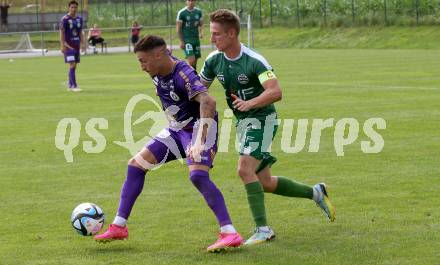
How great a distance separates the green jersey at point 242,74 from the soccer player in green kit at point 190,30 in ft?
55.1

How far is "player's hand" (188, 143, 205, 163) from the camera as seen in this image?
7637 mm

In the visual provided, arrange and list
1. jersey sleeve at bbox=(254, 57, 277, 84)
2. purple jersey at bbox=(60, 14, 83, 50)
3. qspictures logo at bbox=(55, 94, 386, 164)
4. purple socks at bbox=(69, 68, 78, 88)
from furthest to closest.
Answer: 1. purple jersey at bbox=(60, 14, 83, 50)
2. purple socks at bbox=(69, 68, 78, 88)
3. qspictures logo at bbox=(55, 94, 386, 164)
4. jersey sleeve at bbox=(254, 57, 277, 84)

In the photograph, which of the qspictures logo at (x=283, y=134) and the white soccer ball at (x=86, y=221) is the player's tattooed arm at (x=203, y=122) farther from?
the qspictures logo at (x=283, y=134)

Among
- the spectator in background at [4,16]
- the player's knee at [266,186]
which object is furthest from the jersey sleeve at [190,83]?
the spectator in background at [4,16]

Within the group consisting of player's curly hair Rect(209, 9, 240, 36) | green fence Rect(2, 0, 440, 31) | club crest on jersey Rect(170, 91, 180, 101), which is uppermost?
player's curly hair Rect(209, 9, 240, 36)

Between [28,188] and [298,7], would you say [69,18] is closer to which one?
[28,188]

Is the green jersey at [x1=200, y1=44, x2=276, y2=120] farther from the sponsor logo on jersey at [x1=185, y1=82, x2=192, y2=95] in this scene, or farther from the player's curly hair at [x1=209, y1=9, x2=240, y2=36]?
the sponsor logo on jersey at [x1=185, y1=82, x2=192, y2=95]

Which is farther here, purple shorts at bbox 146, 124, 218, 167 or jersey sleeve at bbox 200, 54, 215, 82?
jersey sleeve at bbox 200, 54, 215, 82

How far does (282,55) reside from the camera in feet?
135

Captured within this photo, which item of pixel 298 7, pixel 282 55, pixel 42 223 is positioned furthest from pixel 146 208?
pixel 298 7

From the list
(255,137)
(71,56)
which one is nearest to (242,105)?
(255,137)

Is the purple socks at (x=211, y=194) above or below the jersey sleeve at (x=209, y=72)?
below

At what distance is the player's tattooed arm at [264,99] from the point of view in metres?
7.64

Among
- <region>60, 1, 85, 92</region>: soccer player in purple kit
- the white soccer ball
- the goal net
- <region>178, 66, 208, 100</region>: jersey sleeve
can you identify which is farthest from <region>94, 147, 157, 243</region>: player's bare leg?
the goal net
